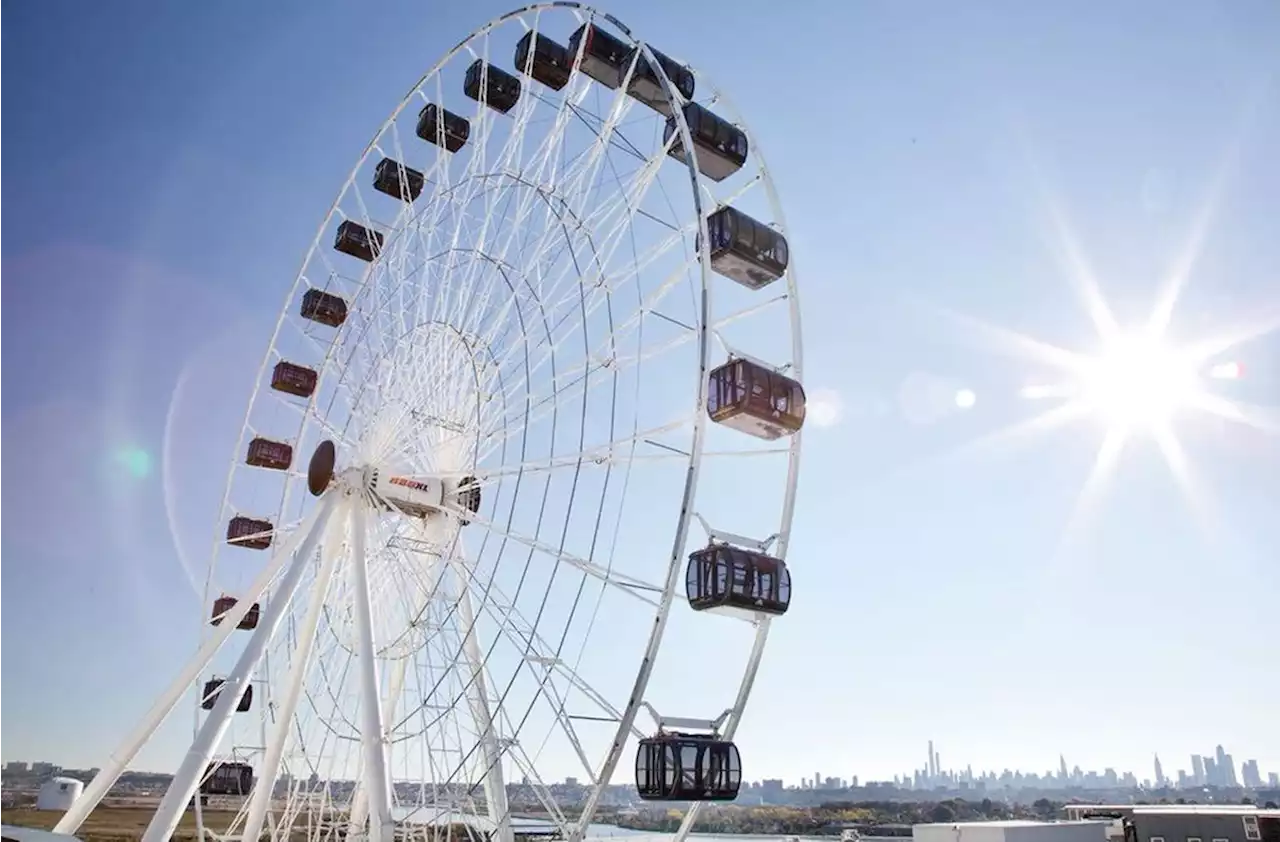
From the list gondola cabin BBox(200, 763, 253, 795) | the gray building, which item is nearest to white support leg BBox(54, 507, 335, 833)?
gondola cabin BBox(200, 763, 253, 795)

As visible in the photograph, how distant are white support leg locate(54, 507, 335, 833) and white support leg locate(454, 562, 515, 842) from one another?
13.6 feet

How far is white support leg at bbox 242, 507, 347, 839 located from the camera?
20438 millimetres

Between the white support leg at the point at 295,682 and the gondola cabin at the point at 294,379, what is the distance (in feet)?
31.3

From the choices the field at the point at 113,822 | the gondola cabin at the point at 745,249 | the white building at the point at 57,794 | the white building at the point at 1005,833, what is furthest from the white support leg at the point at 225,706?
the white building at the point at 57,794

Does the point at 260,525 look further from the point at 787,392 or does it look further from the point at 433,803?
the point at 787,392

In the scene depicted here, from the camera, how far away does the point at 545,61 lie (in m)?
25.4

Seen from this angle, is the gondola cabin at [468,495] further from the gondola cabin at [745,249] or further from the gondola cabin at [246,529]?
the gondola cabin at [246,529]

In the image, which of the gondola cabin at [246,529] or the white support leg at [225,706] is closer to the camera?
the white support leg at [225,706]

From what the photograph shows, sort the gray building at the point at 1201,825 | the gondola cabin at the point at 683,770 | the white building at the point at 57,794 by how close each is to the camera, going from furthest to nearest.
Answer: the white building at the point at 57,794, the gray building at the point at 1201,825, the gondola cabin at the point at 683,770

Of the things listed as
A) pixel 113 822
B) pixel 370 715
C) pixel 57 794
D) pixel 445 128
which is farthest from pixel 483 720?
pixel 113 822

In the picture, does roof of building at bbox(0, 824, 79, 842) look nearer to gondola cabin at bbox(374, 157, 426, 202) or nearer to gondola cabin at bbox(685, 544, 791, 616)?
gondola cabin at bbox(685, 544, 791, 616)

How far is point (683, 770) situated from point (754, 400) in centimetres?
754

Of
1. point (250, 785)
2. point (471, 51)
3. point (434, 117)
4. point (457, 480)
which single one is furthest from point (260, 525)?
point (471, 51)

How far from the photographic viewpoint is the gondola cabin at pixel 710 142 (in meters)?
21.9
